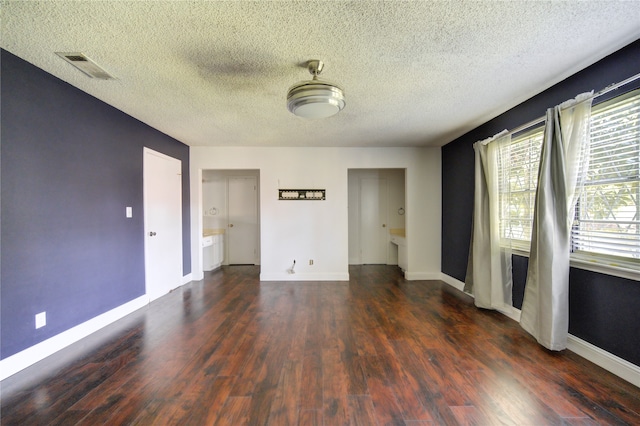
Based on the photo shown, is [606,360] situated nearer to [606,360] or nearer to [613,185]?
[606,360]

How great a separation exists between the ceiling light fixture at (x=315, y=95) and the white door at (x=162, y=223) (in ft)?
8.73

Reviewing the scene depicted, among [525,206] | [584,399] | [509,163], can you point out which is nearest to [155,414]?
[584,399]

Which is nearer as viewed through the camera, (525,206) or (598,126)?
(598,126)

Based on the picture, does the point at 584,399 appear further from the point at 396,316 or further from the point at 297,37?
the point at 297,37

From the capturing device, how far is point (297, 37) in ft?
5.57

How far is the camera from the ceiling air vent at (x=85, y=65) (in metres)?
1.89

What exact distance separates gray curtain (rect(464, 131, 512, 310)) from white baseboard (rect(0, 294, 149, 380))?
4390mm

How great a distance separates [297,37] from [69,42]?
5.33ft

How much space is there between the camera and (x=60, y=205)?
2.26 m

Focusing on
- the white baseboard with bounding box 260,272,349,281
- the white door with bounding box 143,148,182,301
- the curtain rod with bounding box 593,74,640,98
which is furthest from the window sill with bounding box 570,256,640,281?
the white door with bounding box 143,148,182,301

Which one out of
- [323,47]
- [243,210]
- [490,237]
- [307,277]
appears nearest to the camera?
[323,47]

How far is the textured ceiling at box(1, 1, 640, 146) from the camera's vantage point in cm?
148

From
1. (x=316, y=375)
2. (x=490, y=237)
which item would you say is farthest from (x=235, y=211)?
(x=490, y=237)

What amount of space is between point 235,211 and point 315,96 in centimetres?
450
